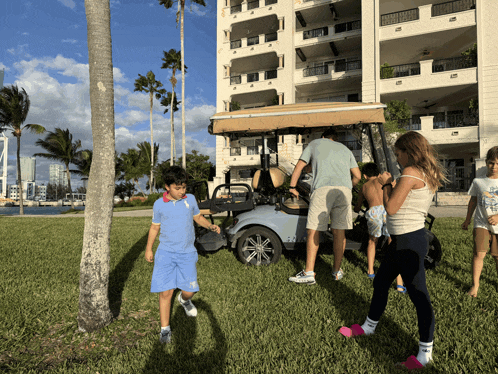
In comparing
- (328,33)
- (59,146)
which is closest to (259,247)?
(328,33)

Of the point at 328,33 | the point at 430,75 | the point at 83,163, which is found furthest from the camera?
the point at 83,163

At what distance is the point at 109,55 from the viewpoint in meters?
2.89

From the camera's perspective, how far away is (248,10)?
2717 centimetres

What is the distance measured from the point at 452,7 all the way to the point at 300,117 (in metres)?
21.8

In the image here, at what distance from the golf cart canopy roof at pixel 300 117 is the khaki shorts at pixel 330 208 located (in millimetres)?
1349

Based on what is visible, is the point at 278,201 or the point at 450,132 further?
the point at 450,132

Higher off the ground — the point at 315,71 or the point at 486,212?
the point at 315,71

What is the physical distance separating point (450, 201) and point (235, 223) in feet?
57.8

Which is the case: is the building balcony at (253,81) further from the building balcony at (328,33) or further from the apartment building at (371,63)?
the building balcony at (328,33)

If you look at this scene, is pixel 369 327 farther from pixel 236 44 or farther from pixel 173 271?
pixel 236 44

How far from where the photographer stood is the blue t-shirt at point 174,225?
2688 mm

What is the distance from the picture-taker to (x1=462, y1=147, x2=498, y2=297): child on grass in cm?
312

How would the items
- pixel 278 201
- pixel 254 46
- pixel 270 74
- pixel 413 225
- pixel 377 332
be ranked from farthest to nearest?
pixel 270 74, pixel 254 46, pixel 278 201, pixel 377 332, pixel 413 225

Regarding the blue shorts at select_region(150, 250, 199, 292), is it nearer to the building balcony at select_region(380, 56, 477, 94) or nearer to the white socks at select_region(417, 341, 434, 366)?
the white socks at select_region(417, 341, 434, 366)
